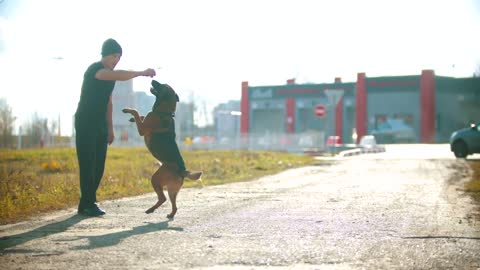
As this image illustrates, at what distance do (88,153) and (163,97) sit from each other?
1222 mm

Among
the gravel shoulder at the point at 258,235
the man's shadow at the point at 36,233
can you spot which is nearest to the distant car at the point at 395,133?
the gravel shoulder at the point at 258,235

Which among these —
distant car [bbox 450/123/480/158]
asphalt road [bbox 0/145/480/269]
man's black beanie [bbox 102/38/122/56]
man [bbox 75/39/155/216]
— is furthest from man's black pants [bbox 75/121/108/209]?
distant car [bbox 450/123/480/158]

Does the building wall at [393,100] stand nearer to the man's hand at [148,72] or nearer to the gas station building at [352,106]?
the gas station building at [352,106]

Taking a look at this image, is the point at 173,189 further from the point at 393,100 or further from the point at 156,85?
the point at 393,100

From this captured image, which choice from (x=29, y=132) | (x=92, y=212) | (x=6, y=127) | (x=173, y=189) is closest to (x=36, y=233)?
(x=92, y=212)

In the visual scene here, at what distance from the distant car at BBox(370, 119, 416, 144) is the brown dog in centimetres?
5938

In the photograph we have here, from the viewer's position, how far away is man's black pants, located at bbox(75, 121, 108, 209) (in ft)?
25.4

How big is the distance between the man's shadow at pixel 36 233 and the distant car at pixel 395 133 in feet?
196

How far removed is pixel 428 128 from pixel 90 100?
5735cm

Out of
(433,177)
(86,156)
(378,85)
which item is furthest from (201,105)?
(86,156)

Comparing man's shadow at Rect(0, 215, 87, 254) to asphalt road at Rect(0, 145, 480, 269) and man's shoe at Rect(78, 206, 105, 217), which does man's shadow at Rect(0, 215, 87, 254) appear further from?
man's shoe at Rect(78, 206, 105, 217)

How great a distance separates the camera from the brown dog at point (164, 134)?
7.20 m

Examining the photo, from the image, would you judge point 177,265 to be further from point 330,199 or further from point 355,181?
point 355,181

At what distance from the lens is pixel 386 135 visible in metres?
66.2
